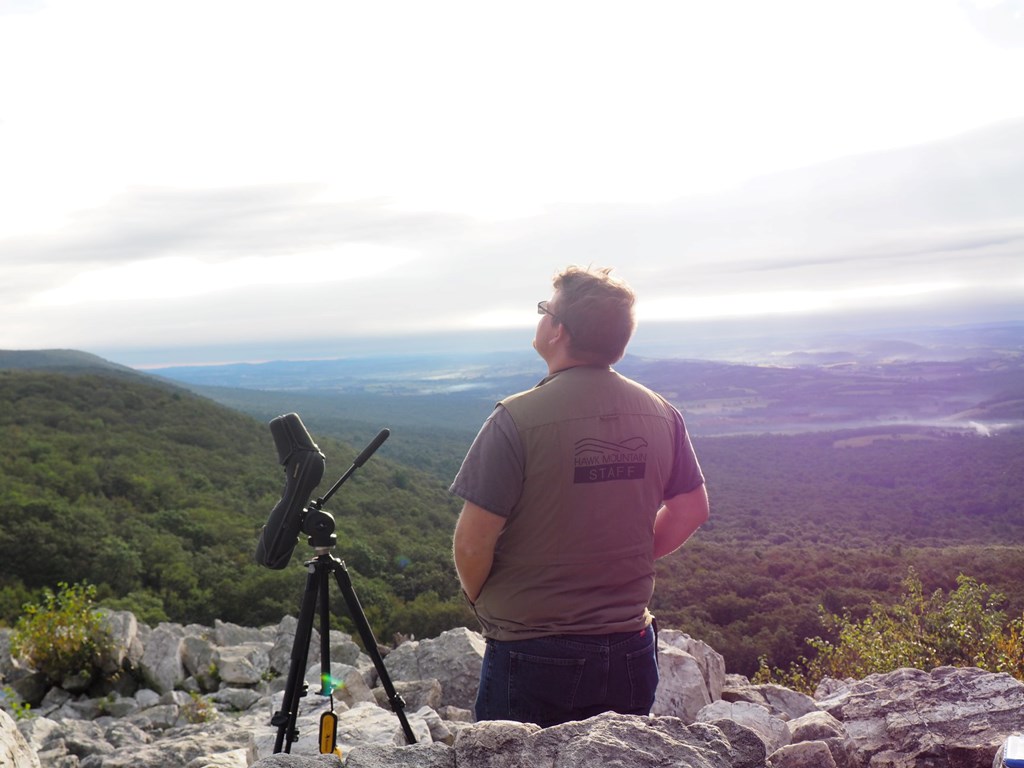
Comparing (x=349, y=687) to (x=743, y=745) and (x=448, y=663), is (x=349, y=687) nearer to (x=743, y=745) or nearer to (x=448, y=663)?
(x=448, y=663)

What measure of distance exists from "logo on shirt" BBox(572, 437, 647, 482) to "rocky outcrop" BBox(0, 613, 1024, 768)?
2.25 ft

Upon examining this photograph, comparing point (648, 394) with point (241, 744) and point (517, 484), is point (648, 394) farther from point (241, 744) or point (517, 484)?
point (241, 744)

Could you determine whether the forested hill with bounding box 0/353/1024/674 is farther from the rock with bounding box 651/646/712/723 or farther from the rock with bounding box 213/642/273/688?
the rock with bounding box 651/646/712/723

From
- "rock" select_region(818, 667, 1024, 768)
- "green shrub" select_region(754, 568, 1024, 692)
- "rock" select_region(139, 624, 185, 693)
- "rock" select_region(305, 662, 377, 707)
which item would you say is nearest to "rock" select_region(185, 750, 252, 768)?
"rock" select_region(305, 662, 377, 707)

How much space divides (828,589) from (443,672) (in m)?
14.4

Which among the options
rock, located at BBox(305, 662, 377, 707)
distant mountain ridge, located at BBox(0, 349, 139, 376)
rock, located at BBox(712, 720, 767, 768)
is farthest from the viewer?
distant mountain ridge, located at BBox(0, 349, 139, 376)

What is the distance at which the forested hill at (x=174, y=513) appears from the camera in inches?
583

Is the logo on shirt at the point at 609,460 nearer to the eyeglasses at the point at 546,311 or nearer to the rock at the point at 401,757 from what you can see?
the eyeglasses at the point at 546,311

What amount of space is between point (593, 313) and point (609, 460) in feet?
1.49

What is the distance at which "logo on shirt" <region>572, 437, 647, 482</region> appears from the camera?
233 cm

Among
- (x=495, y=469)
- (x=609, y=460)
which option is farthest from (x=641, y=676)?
(x=495, y=469)

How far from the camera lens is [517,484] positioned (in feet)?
7.54

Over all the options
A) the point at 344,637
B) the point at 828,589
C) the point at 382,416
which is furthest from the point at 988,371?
the point at 344,637

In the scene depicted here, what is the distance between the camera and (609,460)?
2.37 metres
